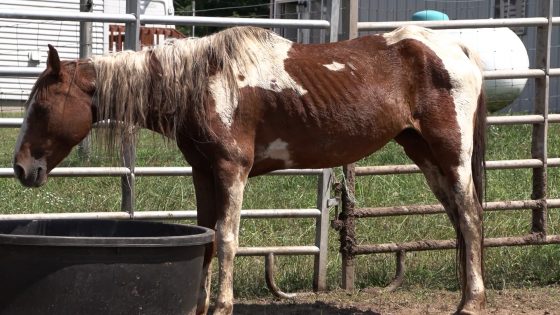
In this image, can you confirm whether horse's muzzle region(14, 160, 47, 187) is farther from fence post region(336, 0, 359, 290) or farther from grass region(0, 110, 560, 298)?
fence post region(336, 0, 359, 290)

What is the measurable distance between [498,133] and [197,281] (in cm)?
721

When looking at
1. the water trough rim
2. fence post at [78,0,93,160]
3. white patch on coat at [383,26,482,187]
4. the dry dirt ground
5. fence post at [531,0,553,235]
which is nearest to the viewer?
the water trough rim

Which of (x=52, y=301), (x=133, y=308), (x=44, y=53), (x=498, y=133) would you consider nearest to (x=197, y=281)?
(x=133, y=308)

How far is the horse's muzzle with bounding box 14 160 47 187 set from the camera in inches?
185

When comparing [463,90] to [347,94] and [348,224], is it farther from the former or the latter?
[348,224]

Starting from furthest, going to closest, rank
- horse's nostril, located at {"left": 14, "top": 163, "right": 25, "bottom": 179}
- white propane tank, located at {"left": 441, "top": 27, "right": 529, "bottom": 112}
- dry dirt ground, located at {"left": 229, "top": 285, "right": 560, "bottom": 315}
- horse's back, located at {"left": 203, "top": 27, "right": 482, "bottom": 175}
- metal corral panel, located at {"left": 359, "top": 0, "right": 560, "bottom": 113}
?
metal corral panel, located at {"left": 359, "top": 0, "right": 560, "bottom": 113}, white propane tank, located at {"left": 441, "top": 27, "right": 529, "bottom": 112}, dry dirt ground, located at {"left": 229, "top": 285, "right": 560, "bottom": 315}, horse's back, located at {"left": 203, "top": 27, "right": 482, "bottom": 175}, horse's nostril, located at {"left": 14, "top": 163, "right": 25, "bottom": 179}

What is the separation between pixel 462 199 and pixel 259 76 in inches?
54.4

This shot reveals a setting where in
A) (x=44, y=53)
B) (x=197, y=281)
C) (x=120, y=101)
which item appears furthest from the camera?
(x=44, y=53)

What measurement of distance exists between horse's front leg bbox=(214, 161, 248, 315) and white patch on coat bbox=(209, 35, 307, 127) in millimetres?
246

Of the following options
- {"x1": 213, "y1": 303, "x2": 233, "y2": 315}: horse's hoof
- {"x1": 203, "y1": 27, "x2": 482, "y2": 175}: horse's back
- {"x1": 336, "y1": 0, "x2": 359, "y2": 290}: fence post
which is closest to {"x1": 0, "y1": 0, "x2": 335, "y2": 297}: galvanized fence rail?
{"x1": 336, "y1": 0, "x2": 359, "y2": 290}: fence post

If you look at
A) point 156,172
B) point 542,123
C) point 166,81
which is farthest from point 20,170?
point 542,123

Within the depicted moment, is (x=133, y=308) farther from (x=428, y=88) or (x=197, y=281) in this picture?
(x=428, y=88)

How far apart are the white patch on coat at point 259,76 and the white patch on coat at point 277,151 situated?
28 cm

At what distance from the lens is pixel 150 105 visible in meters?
4.96
